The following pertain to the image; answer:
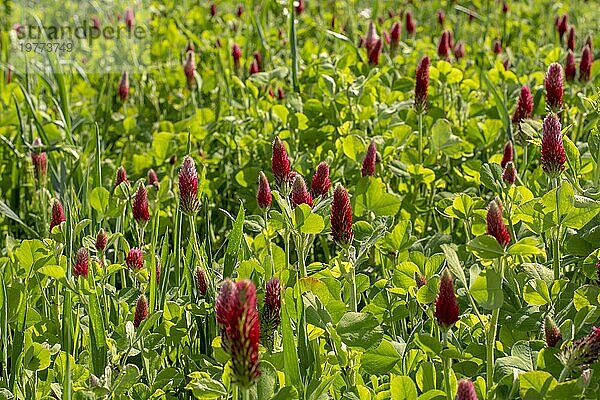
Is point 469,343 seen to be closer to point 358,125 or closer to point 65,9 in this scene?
point 358,125

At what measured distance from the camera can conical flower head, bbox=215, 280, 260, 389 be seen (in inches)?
46.3

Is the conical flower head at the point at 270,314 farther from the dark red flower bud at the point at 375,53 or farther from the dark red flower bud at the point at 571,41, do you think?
the dark red flower bud at the point at 571,41

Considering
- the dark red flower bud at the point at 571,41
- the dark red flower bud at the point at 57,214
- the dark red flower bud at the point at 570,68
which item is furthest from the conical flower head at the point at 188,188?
the dark red flower bud at the point at 571,41

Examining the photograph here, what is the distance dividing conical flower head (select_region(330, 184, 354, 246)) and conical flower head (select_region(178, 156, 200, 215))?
0.32 meters

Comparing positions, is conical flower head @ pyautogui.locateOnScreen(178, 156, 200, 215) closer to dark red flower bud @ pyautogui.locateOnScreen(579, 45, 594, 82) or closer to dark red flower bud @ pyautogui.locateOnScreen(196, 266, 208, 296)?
dark red flower bud @ pyautogui.locateOnScreen(196, 266, 208, 296)

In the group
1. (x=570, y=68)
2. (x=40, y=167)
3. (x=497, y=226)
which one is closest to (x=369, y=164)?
(x=497, y=226)

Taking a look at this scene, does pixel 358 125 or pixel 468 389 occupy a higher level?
pixel 468 389

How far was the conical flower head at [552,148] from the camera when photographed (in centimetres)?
182

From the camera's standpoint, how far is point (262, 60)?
425 cm

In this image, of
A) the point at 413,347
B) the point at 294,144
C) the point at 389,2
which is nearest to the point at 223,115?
the point at 294,144

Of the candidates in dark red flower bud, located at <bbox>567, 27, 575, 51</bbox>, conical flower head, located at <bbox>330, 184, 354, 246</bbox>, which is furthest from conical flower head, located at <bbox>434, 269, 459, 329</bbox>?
dark red flower bud, located at <bbox>567, 27, 575, 51</bbox>

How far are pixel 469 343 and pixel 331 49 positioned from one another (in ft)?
11.7

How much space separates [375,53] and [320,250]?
34.1 inches

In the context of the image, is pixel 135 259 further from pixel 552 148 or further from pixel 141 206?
pixel 552 148
